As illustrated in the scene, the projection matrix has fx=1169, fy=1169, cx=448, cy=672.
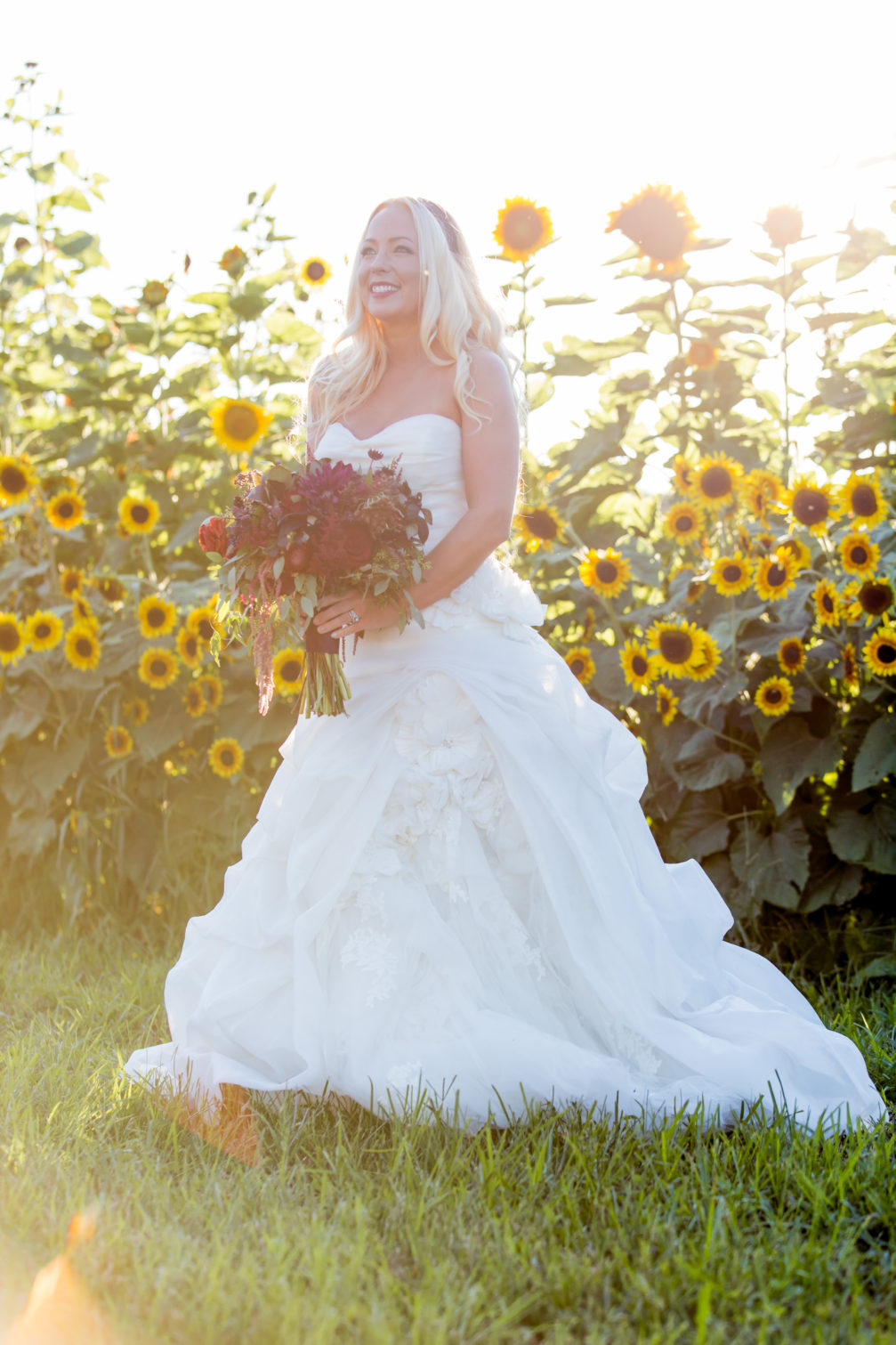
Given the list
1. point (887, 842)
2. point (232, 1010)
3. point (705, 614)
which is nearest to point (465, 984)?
point (232, 1010)

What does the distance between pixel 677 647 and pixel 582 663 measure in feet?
1.52

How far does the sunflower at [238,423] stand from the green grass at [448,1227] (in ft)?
7.83

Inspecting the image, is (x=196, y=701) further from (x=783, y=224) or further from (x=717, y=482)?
(x=783, y=224)

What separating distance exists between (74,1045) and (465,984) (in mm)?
1113

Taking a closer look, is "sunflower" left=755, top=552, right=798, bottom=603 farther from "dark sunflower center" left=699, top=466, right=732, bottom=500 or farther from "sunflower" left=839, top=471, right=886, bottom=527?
"dark sunflower center" left=699, top=466, right=732, bottom=500


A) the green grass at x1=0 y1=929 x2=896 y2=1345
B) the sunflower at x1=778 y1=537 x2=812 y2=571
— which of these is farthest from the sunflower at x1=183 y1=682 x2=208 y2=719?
the sunflower at x1=778 y1=537 x2=812 y2=571

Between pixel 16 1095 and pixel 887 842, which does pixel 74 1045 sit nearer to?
pixel 16 1095

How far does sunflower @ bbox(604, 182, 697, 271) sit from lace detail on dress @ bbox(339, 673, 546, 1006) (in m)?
2.21

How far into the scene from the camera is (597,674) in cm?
393

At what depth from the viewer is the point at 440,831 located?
258cm

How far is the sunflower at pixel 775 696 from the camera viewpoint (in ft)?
11.5

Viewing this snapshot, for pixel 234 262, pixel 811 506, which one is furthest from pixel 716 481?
pixel 234 262

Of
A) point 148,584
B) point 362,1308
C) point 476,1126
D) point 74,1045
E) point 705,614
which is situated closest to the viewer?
point 362,1308

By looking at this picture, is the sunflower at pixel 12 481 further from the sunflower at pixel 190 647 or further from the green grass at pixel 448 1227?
the green grass at pixel 448 1227
